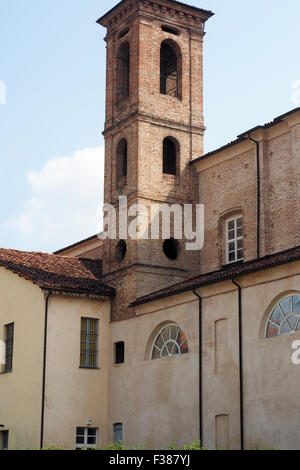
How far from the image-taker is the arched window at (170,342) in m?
26.5

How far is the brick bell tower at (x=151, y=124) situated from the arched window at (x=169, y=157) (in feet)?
0.12

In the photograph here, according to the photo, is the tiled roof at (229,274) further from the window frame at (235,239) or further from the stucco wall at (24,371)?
the stucco wall at (24,371)

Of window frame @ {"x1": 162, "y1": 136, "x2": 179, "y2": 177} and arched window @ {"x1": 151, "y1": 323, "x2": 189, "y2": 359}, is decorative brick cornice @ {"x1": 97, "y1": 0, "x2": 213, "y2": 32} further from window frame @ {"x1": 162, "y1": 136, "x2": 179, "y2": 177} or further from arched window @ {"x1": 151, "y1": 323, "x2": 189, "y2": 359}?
arched window @ {"x1": 151, "y1": 323, "x2": 189, "y2": 359}

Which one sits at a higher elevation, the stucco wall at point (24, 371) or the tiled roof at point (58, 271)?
the tiled roof at point (58, 271)

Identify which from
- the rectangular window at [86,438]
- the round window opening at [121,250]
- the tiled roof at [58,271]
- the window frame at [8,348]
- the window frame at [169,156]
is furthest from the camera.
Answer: the window frame at [169,156]

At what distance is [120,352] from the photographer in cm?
2969

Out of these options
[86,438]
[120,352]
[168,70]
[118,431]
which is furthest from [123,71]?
[86,438]

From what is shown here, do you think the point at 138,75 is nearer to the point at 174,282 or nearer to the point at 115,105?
the point at 115,105

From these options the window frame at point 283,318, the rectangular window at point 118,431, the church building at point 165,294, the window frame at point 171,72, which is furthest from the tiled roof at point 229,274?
the window frame at point 171,72

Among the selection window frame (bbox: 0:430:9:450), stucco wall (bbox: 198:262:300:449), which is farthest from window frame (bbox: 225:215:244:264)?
window frame (bbox: 0:430:9:450)

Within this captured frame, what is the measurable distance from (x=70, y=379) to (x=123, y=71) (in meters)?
11.9

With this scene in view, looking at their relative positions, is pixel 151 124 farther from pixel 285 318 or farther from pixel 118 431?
pixel 285 318

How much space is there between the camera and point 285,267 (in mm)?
22734

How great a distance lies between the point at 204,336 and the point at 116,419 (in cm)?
535
